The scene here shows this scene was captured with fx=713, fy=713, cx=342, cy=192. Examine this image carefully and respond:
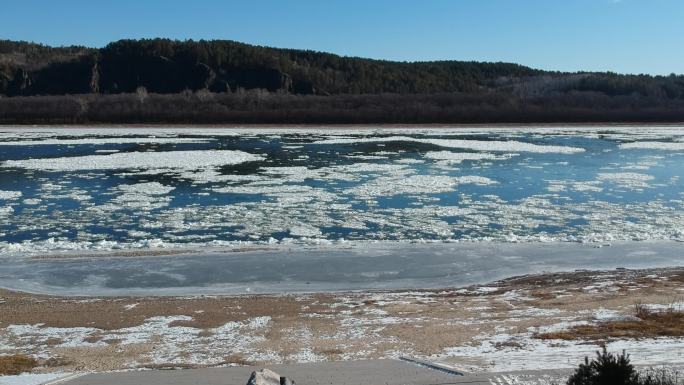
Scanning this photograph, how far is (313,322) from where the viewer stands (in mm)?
10398

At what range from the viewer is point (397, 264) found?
46.0 ft

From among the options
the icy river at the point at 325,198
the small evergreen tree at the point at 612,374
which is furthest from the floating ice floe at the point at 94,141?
the small evergreen tree at the point at 612,374

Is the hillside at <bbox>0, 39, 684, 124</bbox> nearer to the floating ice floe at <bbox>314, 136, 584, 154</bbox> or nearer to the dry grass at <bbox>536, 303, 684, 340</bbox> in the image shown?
the floating ice floe at <bbox>314, 136, 584, 154</bbox>

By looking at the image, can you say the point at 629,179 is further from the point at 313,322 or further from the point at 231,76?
the point at 231,76

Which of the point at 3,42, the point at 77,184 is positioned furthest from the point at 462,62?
the point at 77,184

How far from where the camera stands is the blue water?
53.4 ft

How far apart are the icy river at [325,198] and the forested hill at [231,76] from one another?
207 ft

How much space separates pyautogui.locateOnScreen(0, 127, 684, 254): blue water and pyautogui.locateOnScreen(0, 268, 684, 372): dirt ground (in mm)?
3647

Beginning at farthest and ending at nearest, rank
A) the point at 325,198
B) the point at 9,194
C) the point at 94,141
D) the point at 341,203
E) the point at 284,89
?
the point at 284,89 → the point at 94,141 → the point at 9,194 → the point at 325,198 → the point at 341,203

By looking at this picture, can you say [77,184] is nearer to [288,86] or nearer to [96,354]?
[96,354]

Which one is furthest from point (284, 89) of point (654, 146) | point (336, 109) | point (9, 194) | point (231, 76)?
point (9, 194)

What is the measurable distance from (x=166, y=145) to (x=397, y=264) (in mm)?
29845

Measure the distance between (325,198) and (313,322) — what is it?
10663mm

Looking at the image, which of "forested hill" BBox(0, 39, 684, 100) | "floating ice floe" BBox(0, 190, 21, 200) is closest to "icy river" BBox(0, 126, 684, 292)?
"floating ice floe" BBox(0, 190, 21, 200)
